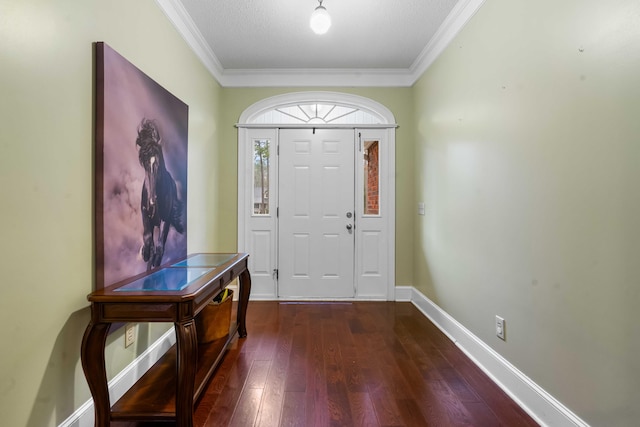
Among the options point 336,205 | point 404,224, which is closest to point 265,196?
point 336,205

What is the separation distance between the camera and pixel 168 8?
2.18m

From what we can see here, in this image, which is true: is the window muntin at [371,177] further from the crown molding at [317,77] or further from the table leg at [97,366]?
the table leg at [97,366]

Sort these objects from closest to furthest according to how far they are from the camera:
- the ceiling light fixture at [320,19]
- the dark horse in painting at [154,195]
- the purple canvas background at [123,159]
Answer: the purple canvas background at [123,159]
the dark horse in painting at [154,195]
the ceiling light fixture at [320,19]

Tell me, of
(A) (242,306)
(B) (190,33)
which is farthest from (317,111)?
(A) (242,306)

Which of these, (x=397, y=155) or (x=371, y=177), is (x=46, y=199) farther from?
(x=397, y=155)

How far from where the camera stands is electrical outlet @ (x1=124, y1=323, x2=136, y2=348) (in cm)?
174

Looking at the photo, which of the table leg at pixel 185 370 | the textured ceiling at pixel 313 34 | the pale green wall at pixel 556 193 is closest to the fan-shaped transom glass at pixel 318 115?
the textured ceiling at pixel 313 34

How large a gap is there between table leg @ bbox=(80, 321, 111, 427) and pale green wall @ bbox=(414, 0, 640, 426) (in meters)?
2.12

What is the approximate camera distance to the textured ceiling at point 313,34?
232 centimetres

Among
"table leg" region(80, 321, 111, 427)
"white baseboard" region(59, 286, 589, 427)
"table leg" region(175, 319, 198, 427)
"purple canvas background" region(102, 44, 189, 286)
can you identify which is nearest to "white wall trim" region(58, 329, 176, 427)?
"white baseboard" region(59, 286, 589, 427)

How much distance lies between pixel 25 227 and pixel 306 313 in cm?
243

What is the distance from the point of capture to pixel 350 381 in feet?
6.23

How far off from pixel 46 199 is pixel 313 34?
2.39 metres

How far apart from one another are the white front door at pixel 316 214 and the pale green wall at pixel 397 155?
1.70 feet
